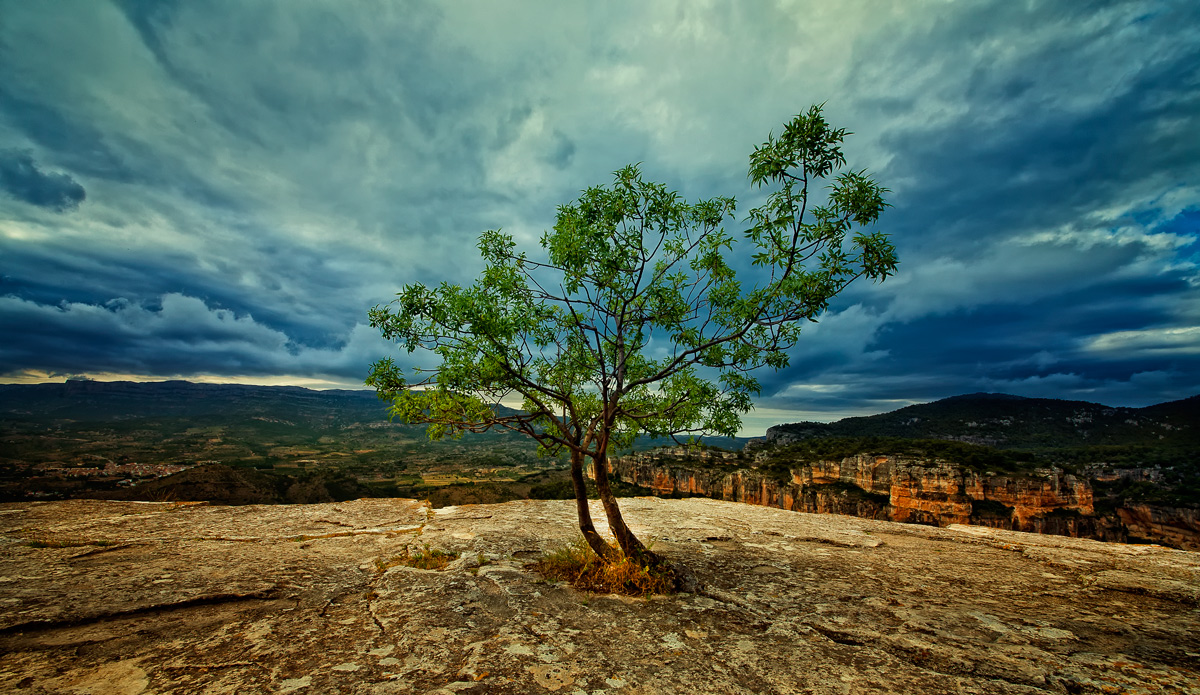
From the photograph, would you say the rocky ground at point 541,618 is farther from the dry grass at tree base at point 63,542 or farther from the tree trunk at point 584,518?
the tree trunk at point 584,518

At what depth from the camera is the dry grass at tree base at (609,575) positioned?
591 centimetres

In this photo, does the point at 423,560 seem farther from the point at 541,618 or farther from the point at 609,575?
the point at 609,575

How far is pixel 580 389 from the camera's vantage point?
826 centimetres

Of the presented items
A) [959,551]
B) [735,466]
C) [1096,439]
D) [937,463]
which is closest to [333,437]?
[735,466]

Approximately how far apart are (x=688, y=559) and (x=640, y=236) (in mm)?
5655

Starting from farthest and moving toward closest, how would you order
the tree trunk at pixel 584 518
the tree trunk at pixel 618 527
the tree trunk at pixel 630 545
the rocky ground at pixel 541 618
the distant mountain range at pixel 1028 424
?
the distant mountain range at pixel 1028 424 → the tree trunk at pixel 584 518 → the tree trunk at pixel 618 527 → the tree trunk at pixel 630 545 → the rocky ground at pixel 541 618

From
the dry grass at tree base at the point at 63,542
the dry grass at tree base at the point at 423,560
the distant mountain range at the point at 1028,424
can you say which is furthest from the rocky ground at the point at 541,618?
the distant mountain range at the point at 1028,424

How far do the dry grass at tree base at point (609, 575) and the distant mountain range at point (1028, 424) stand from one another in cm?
10628

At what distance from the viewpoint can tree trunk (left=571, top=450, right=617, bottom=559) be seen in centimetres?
653

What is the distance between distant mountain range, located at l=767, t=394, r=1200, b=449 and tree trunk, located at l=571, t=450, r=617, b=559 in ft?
349

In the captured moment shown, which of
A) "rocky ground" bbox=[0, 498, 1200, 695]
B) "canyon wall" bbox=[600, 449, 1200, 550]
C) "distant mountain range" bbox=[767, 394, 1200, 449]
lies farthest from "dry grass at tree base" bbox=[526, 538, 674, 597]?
"distant mountain range" bbox=[767, 394, 1200, 449]

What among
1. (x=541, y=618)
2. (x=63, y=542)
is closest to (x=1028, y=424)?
(x=541, y=618)

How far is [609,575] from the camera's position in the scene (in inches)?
238

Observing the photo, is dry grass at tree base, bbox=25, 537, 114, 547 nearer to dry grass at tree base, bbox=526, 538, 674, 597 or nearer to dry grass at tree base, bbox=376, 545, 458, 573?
dry grass at tree base, bbox=376, 545, 458, 573
